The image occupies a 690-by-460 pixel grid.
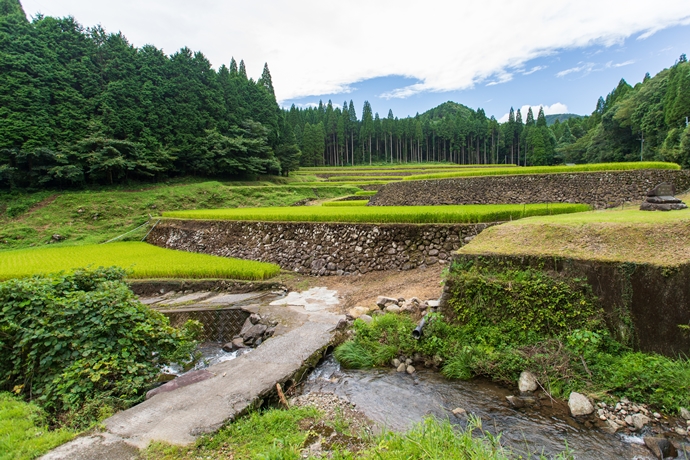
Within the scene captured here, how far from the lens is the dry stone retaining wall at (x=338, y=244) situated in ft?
30.7

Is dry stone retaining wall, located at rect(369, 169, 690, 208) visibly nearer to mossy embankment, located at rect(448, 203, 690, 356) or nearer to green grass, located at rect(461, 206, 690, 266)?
green grass, located at rect(461, 206, 690, 266)

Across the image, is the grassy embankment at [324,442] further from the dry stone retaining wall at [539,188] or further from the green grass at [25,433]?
the dry stone retaining wall at [539,188]

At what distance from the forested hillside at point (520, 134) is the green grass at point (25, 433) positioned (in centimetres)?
3849

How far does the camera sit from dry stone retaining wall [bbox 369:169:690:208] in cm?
1373

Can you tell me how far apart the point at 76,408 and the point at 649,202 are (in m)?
11.0

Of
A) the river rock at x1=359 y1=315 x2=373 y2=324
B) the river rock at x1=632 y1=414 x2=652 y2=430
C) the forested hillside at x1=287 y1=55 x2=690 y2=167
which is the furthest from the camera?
the forested hillside at x1=287 y1=55 x2=690 y2=167

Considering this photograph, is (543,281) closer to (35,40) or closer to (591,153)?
(35,40)

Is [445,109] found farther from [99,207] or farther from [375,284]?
[375,284]

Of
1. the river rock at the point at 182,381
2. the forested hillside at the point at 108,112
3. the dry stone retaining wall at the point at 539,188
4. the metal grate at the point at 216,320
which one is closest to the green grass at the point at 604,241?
the river rock at the point at 182,381

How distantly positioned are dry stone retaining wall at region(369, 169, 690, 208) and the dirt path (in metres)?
10.3

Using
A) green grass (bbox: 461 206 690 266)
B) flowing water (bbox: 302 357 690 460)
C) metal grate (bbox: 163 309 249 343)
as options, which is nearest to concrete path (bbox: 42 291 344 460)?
flowing water (bbox: 302 357 690 460)

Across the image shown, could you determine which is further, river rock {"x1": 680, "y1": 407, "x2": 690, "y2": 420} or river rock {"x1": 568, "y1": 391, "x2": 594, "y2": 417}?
river rock {"x1": 568, "y1": 391, "x2": 594, "y2": 417}

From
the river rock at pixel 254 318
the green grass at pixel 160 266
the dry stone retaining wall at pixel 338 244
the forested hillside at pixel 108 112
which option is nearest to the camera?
the river rock at pixel 254 318

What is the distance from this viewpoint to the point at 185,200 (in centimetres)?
2533
